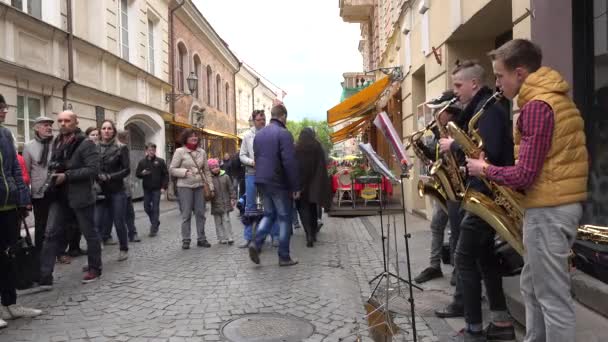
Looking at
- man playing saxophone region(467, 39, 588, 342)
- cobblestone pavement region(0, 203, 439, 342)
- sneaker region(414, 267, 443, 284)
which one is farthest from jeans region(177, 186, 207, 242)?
man playing saxophone region(467, 39, 588, 342)

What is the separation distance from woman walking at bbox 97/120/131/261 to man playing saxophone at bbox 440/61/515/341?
4.89 metres

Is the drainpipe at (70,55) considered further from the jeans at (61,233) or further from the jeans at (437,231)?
the jeans at (437,231)

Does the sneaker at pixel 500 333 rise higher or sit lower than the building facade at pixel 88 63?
lower

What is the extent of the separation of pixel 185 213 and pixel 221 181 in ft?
2.91

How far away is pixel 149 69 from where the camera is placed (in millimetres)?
18234

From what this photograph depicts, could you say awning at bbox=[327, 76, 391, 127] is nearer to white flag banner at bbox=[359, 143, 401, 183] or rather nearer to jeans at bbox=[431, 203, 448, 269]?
jeans at bbox=[431, 203, 448, 269]

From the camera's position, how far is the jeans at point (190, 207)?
24.7 feet

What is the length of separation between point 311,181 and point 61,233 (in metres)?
3.77

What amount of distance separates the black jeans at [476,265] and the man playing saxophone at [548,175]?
0.72 m

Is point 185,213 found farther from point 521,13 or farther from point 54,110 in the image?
point 54,110

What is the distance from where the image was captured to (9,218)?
4.32 m

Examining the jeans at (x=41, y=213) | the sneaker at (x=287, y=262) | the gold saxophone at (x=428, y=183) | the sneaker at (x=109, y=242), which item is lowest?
the sneaker at (x=287, y=262)

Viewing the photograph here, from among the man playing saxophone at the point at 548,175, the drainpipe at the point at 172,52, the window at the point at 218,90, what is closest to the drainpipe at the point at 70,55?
the drainpipe at the point at 172,52

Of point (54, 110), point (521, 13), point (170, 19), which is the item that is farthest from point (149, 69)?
point (521, 13)
